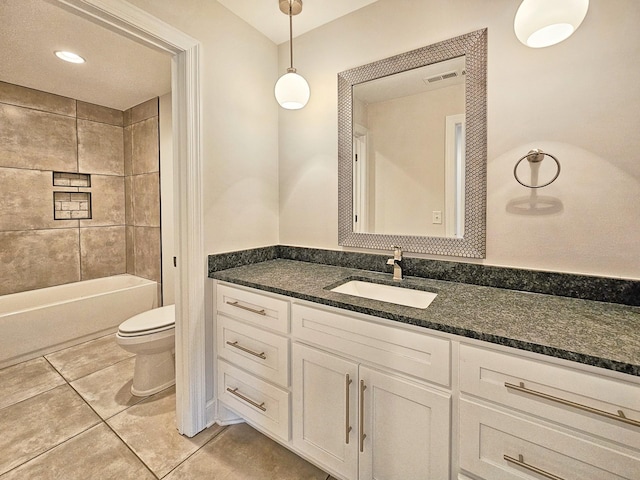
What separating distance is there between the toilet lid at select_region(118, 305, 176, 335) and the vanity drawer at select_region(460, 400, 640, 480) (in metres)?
1.77

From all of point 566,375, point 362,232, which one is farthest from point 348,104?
point 566,375

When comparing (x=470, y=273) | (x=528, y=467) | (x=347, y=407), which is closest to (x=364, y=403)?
(x=347, y=407)

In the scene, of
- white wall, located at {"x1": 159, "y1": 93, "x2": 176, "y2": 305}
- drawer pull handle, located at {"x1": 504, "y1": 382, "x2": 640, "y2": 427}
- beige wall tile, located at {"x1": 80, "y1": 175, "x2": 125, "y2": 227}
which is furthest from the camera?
beige wall tile, located at {"x1": 80, "y1": 175, "x2": 125, "y2": 227}

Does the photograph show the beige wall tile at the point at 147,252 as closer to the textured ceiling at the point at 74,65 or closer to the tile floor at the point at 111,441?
the tile floor at the point at 111,441

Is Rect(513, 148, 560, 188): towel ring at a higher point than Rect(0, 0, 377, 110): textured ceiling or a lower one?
lower

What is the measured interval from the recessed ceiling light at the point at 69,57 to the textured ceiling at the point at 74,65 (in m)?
0.04

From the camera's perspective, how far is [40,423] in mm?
1646

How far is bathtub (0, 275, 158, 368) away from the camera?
89.4 inches

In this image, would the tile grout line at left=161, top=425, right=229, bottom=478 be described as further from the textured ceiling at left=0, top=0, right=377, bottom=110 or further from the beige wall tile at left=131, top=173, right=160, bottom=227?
the beige wall tile at left=131, top=173, right=160, bottom=227

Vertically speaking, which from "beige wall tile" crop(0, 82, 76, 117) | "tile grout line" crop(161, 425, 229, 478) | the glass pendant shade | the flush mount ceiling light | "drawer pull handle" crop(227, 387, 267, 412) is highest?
"beige wall tile" crop(0, 82, 76, 117)

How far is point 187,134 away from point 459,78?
1.38m

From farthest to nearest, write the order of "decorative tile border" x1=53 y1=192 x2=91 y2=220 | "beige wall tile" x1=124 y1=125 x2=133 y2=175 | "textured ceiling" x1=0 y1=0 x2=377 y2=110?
"beige wall tile" x1=124 y1=125 x2=133 y2=175
"decorative tile border" x1=53 y1=192 x2=91 y2=220
"textured ceiling" x1=0 y1=0 x2=377 y2=110

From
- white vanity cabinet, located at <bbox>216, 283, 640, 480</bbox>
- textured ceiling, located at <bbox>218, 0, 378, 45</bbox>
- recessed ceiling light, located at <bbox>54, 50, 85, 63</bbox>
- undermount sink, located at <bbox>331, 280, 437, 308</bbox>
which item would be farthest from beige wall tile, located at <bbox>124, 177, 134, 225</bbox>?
undermount sink, located at <bbox>331, 280, 437, 308</bbox>

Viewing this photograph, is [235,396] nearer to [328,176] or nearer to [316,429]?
[316,429]
